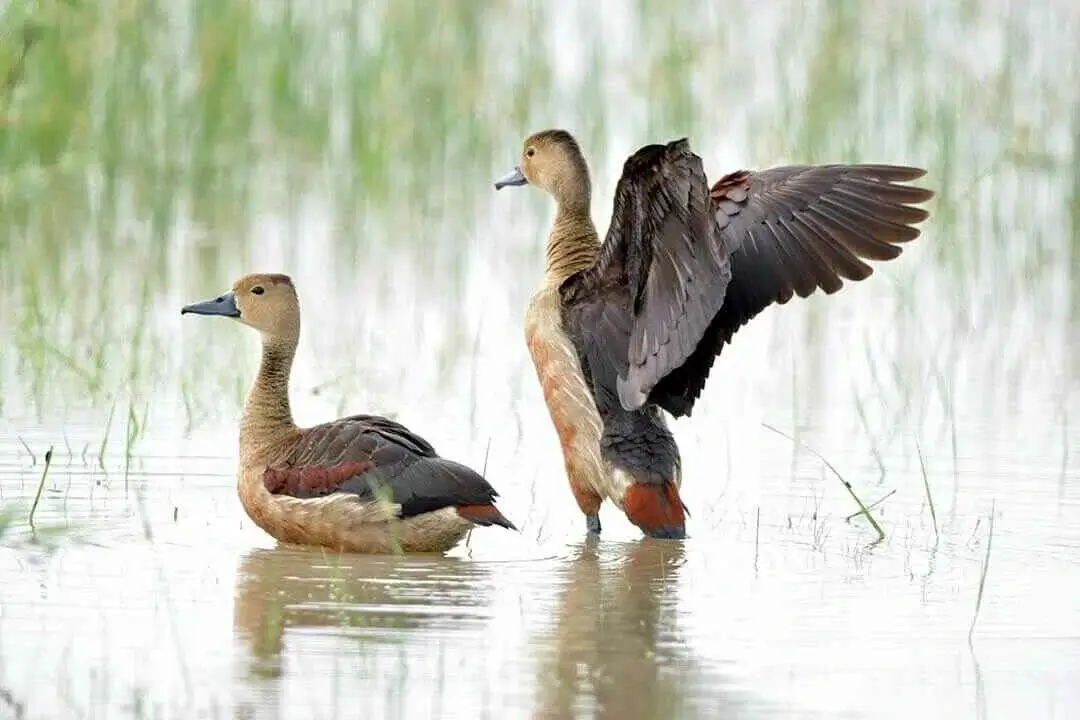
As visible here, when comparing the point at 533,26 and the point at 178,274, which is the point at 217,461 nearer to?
the point at 178,274

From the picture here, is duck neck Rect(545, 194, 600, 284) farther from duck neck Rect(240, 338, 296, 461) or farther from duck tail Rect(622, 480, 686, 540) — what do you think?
duck neck Rect(240, 338, 296, 461)

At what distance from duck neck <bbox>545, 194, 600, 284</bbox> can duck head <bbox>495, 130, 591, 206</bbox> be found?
2 cm

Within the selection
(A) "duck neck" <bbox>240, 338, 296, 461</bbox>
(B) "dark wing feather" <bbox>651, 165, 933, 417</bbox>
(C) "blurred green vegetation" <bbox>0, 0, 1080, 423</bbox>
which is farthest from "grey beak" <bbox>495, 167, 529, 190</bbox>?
(A) "duck neck" <bbox>240, 338, 296, 461</bbox>

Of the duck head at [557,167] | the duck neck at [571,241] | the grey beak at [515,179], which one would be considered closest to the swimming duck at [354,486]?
the duck neck at [571,241]

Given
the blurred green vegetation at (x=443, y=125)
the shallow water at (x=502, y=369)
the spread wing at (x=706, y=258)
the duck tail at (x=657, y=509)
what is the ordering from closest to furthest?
the shallow water at (x=502, y=369) → the spread wing at (x=706, y=258) → the duck tail at (x=657, y=509) → the blurred green vegetation at (x=443, y=125)

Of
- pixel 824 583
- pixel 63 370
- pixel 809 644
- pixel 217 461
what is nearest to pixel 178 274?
pixel 63 370

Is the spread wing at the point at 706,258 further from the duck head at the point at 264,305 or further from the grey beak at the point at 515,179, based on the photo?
the grey beak at the point at 515,179

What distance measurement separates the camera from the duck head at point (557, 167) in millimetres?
9609

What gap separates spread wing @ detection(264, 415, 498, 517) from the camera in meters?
7.74

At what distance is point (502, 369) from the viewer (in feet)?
35.7

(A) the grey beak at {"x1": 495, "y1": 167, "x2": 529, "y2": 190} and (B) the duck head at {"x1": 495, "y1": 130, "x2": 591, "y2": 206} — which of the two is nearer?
(B) the duck head at {"x1": 495, "y1": 130, "x2": 591, "y2": 206}

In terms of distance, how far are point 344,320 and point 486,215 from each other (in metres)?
2.39

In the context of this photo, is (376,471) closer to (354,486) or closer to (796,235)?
(354,486)

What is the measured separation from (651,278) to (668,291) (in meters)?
0.08
